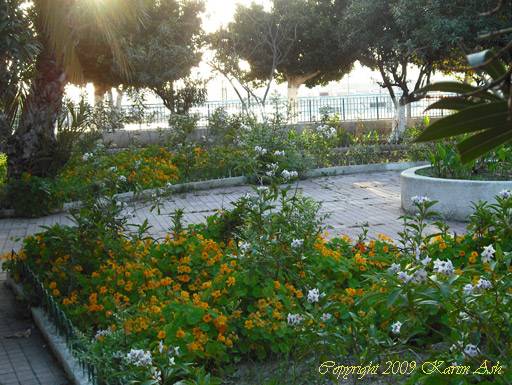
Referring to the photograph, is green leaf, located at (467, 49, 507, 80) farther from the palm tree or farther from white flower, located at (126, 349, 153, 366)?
the palm tree

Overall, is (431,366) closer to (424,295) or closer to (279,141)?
(424,295)

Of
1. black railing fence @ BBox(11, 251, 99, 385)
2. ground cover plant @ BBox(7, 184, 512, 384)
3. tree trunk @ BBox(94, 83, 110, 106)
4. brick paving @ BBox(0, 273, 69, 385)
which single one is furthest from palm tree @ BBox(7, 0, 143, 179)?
tree trunk @ BBox(94, 83, 110, 106)

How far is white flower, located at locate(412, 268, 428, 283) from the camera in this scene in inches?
113

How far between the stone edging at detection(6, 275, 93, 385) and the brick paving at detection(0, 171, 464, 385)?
0.07 metres

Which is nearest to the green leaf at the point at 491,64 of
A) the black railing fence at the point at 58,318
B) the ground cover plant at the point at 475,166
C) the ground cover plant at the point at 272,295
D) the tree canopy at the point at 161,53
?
the ground cover plant at the point at 272,295

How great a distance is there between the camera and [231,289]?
459 centimetres

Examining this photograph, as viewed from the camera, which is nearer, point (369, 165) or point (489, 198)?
point (489, 198)

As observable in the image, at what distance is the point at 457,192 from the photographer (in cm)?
907

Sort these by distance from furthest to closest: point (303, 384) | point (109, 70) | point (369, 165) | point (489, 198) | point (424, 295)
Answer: point (109, 70)
point (369, 165)
point (489, 198)
point (303, 384)
point (424, 295)

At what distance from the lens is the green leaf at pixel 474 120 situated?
1.31 metres

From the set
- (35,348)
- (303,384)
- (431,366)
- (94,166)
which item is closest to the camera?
(431,366)

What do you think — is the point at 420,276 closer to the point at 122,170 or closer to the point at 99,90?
the point at 122,170

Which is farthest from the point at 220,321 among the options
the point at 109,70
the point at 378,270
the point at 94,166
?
the point at 109,70

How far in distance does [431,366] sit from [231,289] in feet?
5.83
